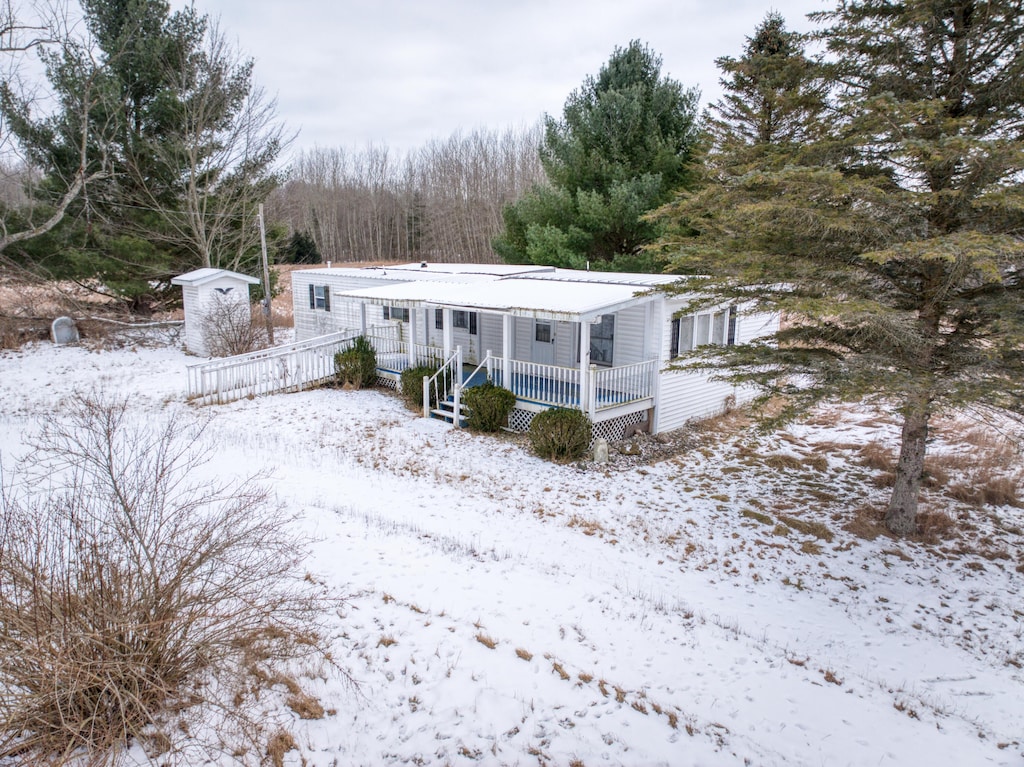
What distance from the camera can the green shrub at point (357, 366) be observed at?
15.9 m

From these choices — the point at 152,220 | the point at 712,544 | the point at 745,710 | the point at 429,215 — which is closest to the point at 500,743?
the point at 745,710

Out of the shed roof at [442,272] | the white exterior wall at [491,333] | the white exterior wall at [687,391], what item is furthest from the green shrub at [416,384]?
the white exterior wall at [687,391]

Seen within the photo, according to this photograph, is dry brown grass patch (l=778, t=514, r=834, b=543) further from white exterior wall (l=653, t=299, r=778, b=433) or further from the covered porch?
the covered porch

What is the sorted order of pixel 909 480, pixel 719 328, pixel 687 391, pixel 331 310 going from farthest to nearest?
pixel 331 310 → pixel 719 328 → pixel 687 391 → pixel 909 480

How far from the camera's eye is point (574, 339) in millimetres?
14281

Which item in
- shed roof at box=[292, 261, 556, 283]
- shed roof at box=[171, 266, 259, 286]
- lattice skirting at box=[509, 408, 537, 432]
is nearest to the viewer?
lattice skirting at box=[509, 408, 537, 432]

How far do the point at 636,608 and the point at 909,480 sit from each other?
5054mm

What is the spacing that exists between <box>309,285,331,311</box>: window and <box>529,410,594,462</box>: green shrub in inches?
460

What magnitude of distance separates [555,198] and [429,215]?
106ft

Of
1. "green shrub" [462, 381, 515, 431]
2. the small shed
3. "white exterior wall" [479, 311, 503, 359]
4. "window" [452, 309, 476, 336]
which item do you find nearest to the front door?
"white exterior wall" [479, 311, 503, 359]

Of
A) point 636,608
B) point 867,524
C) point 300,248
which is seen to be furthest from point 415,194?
point 636,608

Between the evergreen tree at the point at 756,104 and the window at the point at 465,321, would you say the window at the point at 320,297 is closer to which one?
the window at the point at 465,321

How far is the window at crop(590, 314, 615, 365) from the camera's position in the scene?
45.2 ft

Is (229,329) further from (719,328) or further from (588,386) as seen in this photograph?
(719,328)
